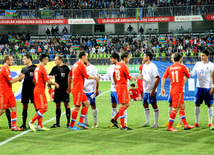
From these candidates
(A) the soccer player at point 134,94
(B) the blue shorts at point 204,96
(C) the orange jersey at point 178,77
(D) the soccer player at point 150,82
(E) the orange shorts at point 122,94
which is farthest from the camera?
(A) the soccer player at point 134,94

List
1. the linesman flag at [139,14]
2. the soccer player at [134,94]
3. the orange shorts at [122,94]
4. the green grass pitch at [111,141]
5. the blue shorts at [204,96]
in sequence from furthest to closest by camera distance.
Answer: the linesman flag at [139,14], the soccer player at [134,94], the blue shorts at [204,96], the orange shorts at [122,94], the green grass pitch at [111,141]

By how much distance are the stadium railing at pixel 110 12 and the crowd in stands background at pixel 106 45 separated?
10.4 feet

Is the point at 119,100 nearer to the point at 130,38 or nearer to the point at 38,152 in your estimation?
the point at 38,152

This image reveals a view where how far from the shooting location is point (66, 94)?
9.73m

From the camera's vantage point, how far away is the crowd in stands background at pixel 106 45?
37659 millimetres

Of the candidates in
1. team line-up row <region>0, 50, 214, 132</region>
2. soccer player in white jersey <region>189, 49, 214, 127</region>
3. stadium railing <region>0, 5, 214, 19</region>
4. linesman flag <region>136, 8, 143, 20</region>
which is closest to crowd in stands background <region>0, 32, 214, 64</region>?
linesman flag <region>136, 8, 143, 20</region>

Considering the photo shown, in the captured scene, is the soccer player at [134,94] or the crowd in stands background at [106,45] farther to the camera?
the crowd in stands background at [106,45]

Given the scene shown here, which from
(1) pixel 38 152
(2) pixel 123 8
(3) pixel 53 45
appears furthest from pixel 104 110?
(2) pixel 123 8

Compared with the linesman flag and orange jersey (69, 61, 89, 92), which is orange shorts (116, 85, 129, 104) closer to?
orange jersey (69, 61, 89, 92)

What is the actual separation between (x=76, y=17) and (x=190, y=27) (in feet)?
55.6

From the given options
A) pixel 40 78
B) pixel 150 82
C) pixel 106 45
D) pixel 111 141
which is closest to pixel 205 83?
pixel 150 82

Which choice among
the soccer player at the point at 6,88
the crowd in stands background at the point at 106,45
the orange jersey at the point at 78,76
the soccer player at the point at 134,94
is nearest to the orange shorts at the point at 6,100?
the soccer player at the point at 6,88

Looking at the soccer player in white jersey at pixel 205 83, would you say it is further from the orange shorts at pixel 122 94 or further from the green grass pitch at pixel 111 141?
the orange shorts at pixel 122 94

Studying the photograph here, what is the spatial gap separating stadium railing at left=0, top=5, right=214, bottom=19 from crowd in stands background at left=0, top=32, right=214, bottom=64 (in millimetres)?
3169
